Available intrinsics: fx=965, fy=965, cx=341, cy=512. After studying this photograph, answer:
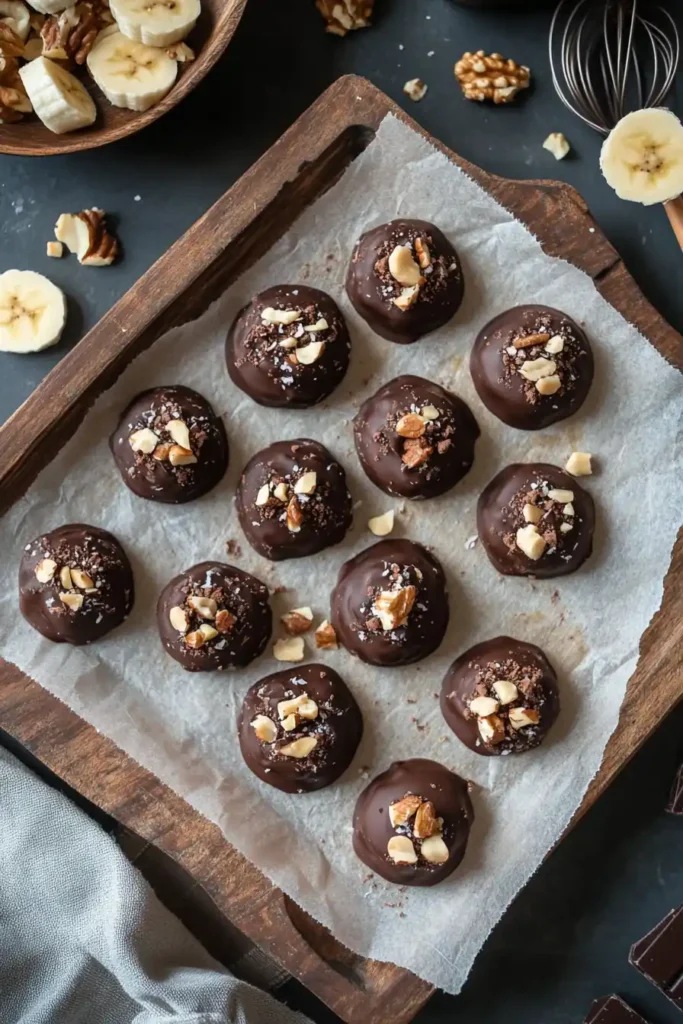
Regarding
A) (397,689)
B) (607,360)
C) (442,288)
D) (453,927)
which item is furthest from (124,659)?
(607,360)

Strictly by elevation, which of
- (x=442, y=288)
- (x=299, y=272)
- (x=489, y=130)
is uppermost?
(x=489, y=130)

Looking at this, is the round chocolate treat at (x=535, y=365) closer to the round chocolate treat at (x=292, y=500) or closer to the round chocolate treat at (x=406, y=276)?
the round chocolate treat at (x=406, y=276)

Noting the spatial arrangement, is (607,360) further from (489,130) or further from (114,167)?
(114,167)

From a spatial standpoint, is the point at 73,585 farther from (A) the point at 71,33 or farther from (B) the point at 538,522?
(A) the point at 71,33

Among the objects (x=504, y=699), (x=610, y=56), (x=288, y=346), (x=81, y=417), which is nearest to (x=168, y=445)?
(x=81, y=417)

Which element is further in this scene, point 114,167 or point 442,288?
point 114,167

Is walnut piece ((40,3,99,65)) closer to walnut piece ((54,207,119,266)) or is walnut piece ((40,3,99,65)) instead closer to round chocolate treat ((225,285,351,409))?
walnut piece ((54,207,119,266))

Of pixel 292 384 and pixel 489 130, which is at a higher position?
pixel 489 130

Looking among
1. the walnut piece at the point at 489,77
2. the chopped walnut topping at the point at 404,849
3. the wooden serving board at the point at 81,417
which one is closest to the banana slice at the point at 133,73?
the wooden serving board at the point at 81,417
